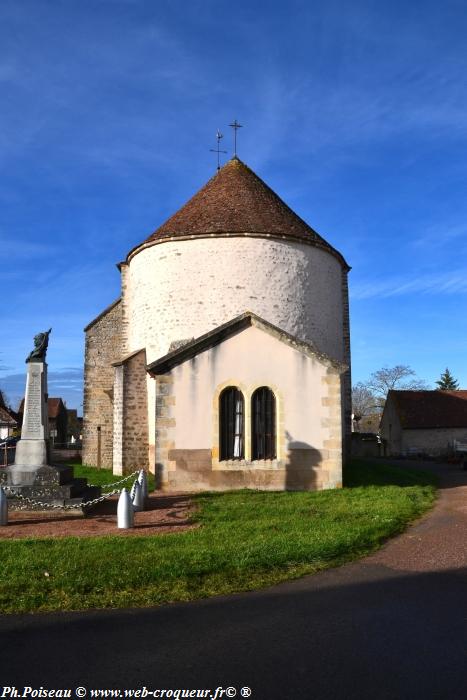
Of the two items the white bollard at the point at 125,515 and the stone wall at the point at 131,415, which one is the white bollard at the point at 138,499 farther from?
the stone wall at the point at 131,415

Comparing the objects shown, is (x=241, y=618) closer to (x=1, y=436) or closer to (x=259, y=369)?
(x=259, y=369)

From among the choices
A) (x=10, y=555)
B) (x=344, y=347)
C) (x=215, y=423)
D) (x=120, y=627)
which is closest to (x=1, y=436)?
(x=344, y=347)

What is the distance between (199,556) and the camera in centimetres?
717

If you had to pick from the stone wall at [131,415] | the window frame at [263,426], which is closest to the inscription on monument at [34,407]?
the window frame at [263,426]

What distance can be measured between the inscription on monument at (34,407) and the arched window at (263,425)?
5.07 m

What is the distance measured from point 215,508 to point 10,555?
4586 millimetres

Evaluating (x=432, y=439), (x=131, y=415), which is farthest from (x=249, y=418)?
(x=432, y=439)

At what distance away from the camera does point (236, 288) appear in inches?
782

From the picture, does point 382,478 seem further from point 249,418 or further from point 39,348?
point 39,348

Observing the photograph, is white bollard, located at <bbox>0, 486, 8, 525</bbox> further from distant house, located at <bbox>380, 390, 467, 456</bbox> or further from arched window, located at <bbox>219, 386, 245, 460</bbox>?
distant house, located at <bbox>380, 390, 467, 456</bbox>

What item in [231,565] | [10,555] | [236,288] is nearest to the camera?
[231,565]

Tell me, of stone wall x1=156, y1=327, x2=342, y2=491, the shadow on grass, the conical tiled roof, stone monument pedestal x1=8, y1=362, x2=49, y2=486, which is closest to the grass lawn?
stone wall x1=156, y1=327, x2=342, y2=491

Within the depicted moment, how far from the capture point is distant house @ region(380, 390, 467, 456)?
36438 mm

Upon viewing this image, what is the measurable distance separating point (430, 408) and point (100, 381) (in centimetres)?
2220
